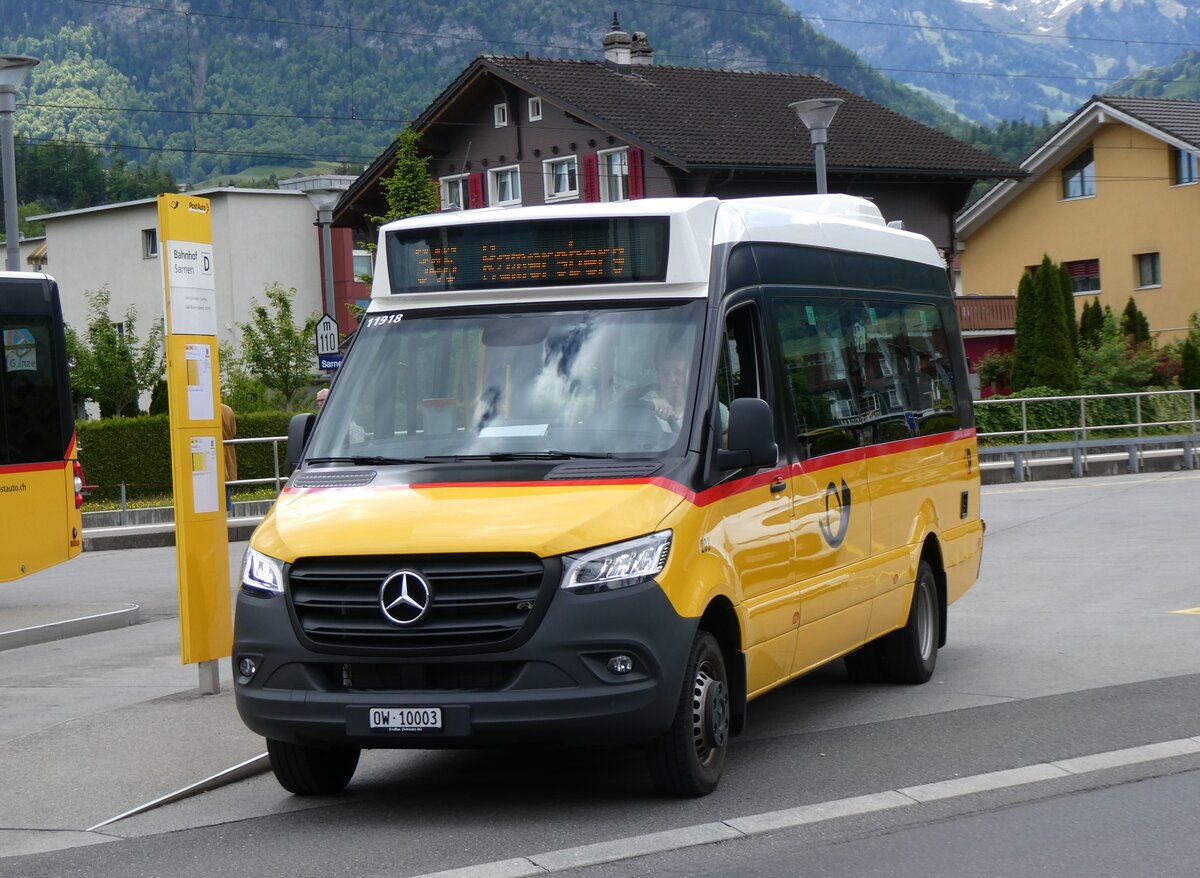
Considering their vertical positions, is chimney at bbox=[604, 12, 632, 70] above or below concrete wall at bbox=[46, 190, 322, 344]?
above

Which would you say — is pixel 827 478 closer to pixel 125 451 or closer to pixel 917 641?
pixel 917 641

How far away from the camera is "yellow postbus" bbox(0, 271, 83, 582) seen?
16406mm

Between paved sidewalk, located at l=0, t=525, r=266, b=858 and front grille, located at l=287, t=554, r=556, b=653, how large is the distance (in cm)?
140

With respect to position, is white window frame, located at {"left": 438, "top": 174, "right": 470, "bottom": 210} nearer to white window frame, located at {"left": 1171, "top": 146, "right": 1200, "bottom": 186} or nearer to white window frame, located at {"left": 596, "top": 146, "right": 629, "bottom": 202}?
white window frame, located at {"left": 596, "top": 146, "right": 629, "bottom": 202}

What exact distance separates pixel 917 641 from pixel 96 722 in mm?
4573

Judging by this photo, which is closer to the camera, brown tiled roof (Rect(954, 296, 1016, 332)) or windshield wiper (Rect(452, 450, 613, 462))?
windshield wiper (Rect(452, 450, 613, 462))

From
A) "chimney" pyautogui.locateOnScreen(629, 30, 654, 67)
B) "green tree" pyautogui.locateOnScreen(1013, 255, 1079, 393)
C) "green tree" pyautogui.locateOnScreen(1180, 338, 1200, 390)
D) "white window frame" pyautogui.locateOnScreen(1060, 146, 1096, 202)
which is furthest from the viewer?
"white window frame" pyautogui.locateOnScreen(1060, 146, 1096, 202)

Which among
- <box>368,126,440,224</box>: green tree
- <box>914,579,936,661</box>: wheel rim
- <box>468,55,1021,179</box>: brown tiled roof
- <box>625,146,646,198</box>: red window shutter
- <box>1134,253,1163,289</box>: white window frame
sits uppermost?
<box>468,55,1021,179</box>: brown tiled roof

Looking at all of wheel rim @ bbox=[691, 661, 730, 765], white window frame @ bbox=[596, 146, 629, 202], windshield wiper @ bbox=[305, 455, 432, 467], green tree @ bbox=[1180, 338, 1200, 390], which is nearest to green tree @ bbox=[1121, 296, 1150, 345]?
green tree @ bbox=[1180, 338, 1200, 390]

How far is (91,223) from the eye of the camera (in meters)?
69.2

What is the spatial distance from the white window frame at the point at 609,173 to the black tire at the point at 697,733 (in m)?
38.7

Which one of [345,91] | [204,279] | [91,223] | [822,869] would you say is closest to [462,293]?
[204,279]

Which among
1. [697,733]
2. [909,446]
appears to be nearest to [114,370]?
[909,446]

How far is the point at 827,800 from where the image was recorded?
7.35m
